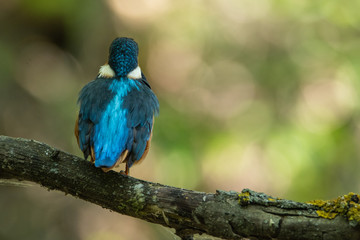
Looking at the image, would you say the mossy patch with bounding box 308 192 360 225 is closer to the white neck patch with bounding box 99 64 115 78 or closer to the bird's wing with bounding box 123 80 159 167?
the bird's wing with bounding box 123 80 159 167

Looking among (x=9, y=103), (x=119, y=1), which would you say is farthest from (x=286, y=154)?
(x=9, y=103)

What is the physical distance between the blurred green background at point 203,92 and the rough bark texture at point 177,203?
323 centimetres

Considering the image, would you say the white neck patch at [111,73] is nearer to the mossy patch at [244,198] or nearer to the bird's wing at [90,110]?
the bird's wing at [90,110]

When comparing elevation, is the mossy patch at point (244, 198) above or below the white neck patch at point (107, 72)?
below

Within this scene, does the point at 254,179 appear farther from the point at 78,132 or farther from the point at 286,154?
the point at 78,132

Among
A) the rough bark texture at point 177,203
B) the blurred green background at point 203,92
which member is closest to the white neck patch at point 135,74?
the rough bark texture at point 177,203

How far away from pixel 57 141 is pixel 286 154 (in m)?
3.49

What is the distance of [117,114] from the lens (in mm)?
3451

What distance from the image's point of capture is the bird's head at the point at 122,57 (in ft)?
12.6

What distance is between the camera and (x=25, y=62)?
25.8ft

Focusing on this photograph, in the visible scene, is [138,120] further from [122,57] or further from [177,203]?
[177,203]

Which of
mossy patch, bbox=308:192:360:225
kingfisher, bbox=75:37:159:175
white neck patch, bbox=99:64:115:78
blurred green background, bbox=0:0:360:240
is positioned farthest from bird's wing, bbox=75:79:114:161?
blurred green background, bbox=0:0:360:240

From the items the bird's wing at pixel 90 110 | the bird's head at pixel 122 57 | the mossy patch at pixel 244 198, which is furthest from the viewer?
the bird's head at pixel 122 57

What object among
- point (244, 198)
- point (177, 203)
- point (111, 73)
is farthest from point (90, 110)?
point (244, 198)
